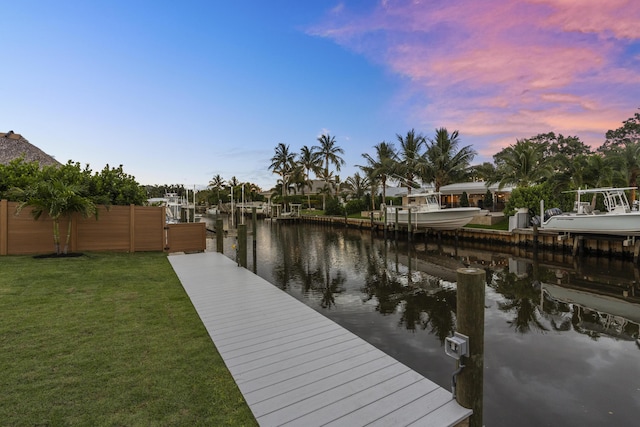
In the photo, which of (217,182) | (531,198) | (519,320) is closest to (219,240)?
(519,320)

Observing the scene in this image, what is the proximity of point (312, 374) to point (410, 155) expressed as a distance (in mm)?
35667

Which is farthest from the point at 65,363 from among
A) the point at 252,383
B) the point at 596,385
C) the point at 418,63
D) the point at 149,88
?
the point at 149,88

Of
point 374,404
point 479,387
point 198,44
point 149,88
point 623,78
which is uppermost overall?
point 198,44

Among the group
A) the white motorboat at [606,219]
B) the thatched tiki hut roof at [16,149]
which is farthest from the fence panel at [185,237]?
the white motorboat at [606,219]

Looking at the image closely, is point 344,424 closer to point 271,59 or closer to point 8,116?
point 271,59

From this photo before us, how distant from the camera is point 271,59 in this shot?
22.3 metres

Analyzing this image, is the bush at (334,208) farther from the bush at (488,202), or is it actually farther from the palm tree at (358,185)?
the bush at (488,202)

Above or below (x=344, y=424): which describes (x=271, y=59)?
above

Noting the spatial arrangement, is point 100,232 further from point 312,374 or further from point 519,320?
point 519,320

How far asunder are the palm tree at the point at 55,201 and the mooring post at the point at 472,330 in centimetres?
1216

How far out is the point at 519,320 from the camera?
7.64 meters

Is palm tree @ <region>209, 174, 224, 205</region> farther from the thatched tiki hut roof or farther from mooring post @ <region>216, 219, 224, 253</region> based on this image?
mooring post @ <region>216, 219, 224, 253</region>

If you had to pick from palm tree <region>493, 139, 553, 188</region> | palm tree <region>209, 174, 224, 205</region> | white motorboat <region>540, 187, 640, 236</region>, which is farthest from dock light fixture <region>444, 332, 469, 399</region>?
palm tree <region>209, 174, 224, 205</region>

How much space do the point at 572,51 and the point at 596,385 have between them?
16238mm
